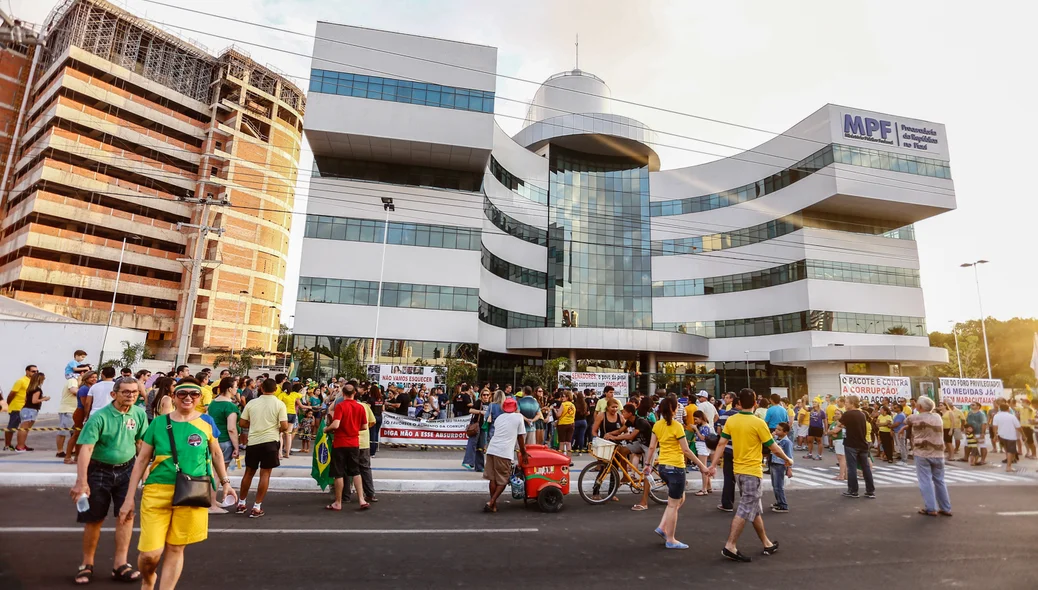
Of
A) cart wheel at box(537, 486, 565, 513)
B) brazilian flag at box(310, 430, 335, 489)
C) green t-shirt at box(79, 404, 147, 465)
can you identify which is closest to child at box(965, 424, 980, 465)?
cart wheel at box(537, 486, 565, 513)

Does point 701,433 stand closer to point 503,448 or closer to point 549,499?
point 549,499

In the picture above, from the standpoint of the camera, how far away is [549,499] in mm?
8391

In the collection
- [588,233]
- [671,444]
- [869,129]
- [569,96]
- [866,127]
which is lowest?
[671,444]

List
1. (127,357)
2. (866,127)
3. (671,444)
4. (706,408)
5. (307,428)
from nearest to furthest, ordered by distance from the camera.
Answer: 1. (671,444)
2. (706,408)
3. (307,428)
4. (127,357)
5. (866,127)

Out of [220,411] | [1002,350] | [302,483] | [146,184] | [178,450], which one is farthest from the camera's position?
[1002,350]

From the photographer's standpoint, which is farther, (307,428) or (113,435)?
(307,428)

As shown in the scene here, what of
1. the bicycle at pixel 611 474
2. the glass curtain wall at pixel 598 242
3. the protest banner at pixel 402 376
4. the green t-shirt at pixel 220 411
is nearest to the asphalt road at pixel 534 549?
the bicycle at pixel 611 474

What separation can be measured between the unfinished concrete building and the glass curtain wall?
2625 centimetres

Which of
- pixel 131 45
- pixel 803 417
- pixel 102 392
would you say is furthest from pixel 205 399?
pixel 131 45

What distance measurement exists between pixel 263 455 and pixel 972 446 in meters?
20.6

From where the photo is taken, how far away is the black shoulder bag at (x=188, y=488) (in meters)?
3.82

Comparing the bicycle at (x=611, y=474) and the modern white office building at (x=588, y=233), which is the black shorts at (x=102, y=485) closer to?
the bicycle at (x=611, y=474)

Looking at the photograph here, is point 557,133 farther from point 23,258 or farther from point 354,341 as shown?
point 23,258

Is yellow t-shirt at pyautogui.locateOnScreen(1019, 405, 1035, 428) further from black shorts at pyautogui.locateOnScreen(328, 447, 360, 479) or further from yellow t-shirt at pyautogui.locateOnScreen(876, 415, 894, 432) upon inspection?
black shorts at pyautogui.locateOnScreen(328, 447, 360, 479)
